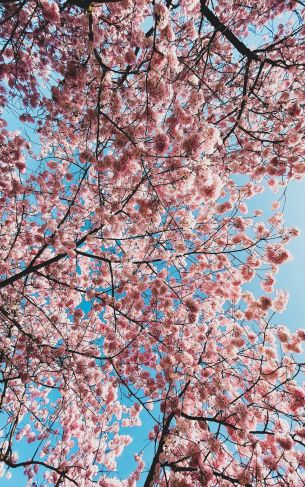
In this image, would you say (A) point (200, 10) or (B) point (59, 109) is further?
(B) point (59, 109)

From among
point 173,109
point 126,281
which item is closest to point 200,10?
point 173,109

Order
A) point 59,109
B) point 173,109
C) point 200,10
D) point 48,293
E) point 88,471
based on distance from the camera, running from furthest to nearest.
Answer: point 48,293, point 88,471, point 59,109, point 200,10, point 173,109

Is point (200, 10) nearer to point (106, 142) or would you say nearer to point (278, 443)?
point (106, 142)

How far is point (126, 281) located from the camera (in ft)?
22.8

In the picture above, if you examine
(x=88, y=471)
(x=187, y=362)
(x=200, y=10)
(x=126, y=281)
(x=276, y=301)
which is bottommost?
(x=88, y=471)

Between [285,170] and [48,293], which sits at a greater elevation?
[48,293]

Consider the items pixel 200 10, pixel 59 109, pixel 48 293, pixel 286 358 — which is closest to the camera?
pixel 200 10

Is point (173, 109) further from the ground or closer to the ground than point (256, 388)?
further from the ground

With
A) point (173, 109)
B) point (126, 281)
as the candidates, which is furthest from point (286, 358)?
point (173, 109)

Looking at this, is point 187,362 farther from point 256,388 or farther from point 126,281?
point 126,281

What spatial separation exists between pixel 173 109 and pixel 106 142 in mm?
1153

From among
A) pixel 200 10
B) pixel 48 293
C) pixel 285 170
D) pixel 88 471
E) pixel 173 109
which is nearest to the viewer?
pixel 173 109

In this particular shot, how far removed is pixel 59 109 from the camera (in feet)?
24.2

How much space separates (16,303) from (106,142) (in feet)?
15.2
